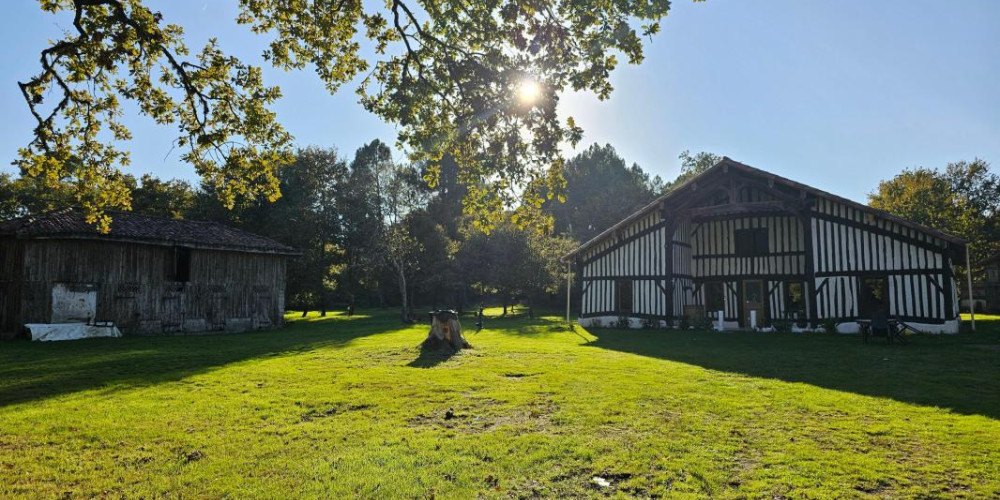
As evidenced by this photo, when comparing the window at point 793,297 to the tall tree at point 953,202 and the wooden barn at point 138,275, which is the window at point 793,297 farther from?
the wooden barn at point 138,275

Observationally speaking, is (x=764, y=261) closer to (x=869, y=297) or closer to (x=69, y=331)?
(x=869, y=297)

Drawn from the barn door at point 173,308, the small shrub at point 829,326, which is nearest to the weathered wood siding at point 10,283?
the barn door at point 173,308

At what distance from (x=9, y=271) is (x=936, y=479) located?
28.3 m

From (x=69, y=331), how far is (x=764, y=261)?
30.7 metres

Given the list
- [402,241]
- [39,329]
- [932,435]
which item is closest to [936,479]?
[932,435]

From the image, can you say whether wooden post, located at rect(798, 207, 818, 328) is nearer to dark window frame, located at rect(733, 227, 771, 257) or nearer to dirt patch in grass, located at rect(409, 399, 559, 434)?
dark window frame, located at rect(733, 227, 771, 257)

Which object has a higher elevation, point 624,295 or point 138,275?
point 138,275

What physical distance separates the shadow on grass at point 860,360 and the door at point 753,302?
3.06 meters

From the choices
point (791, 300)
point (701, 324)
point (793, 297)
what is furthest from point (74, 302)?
point (793, 297)

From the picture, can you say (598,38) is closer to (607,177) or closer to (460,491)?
(460,491)

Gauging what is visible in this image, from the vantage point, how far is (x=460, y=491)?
14.0ft

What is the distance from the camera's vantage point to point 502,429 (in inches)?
245

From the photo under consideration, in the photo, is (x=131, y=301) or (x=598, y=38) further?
(x=131, y=301)

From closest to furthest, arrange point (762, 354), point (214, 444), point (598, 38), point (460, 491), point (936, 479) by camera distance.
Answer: point (460, 491), point (936, 479), point (214, 444), point (598, 38), point (762, 354)
